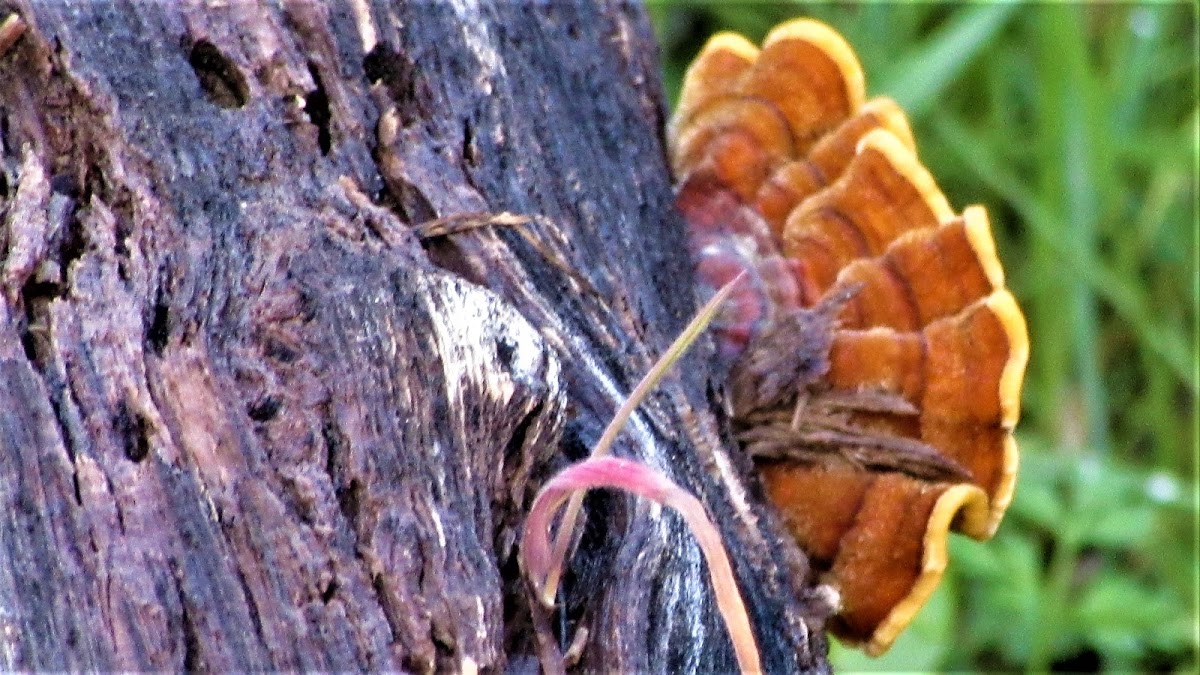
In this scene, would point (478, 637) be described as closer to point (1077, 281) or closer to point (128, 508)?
point (128, 508)

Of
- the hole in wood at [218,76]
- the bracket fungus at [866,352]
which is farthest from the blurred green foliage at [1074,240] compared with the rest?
the hole in wood at [218,76]

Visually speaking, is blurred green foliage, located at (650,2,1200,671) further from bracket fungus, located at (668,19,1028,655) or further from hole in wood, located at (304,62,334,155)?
hole in wood, located at (304,62,334,155)

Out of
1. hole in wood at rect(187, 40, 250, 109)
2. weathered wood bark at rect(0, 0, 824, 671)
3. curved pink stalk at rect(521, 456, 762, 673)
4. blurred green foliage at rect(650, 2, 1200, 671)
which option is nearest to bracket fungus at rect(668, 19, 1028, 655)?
weathered wood bark at rect(0, 0, 824, 671)

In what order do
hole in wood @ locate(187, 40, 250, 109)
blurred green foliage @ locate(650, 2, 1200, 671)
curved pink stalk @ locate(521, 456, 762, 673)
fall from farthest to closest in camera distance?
1. blurred green foliage @ locate(650, 2, 1200, 671)
2. hole in wood @ locate(187, 40, 250, 109)
3. curved pink stalk @ locate(521, 456, 762, 673)

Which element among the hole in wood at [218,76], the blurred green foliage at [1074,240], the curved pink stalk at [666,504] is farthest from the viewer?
the blurred green foliage at [1074,240]

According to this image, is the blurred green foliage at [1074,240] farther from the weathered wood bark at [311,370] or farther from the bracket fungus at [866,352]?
the weathered wood bark at [311,370]
